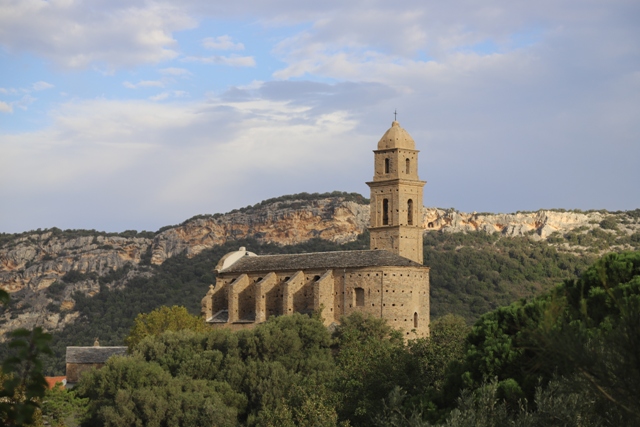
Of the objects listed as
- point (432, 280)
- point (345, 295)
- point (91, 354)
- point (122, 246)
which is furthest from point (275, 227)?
point (345, 295)

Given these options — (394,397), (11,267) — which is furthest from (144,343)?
(11,267)

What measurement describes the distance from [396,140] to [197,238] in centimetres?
4739

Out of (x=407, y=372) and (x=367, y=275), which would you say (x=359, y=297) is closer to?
(x=367, y=275)

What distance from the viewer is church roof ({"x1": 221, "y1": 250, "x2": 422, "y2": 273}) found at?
5106cm

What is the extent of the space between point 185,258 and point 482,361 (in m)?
75.6

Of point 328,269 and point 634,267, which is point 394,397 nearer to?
point 634,267

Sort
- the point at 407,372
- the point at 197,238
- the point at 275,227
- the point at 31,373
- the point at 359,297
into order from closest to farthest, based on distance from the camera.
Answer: the point at 31,373, the point at 407,372, the point at 359,297, the point at 275,227, the point at 197,238

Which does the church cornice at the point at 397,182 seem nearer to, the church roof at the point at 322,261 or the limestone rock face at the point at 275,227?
the church roof at the point at 322,261

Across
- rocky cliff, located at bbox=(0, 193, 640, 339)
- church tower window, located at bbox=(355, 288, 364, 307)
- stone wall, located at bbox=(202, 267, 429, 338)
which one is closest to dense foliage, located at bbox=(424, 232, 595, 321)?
rocky cliff, located at bbox=(0, 193, 640, 339)

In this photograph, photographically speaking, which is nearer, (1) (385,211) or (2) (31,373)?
(2) (31,373)

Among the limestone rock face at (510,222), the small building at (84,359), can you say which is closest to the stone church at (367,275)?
the small building at (84,359)

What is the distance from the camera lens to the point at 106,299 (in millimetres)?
93812

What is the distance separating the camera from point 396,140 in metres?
56.3

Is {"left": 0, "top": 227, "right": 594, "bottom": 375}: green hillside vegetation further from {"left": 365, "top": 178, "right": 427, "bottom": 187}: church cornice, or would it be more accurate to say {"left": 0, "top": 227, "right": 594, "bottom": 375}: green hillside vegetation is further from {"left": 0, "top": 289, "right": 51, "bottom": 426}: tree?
{"left": 0, "top": 289, "right": 51, "bottom": 426}: tree
